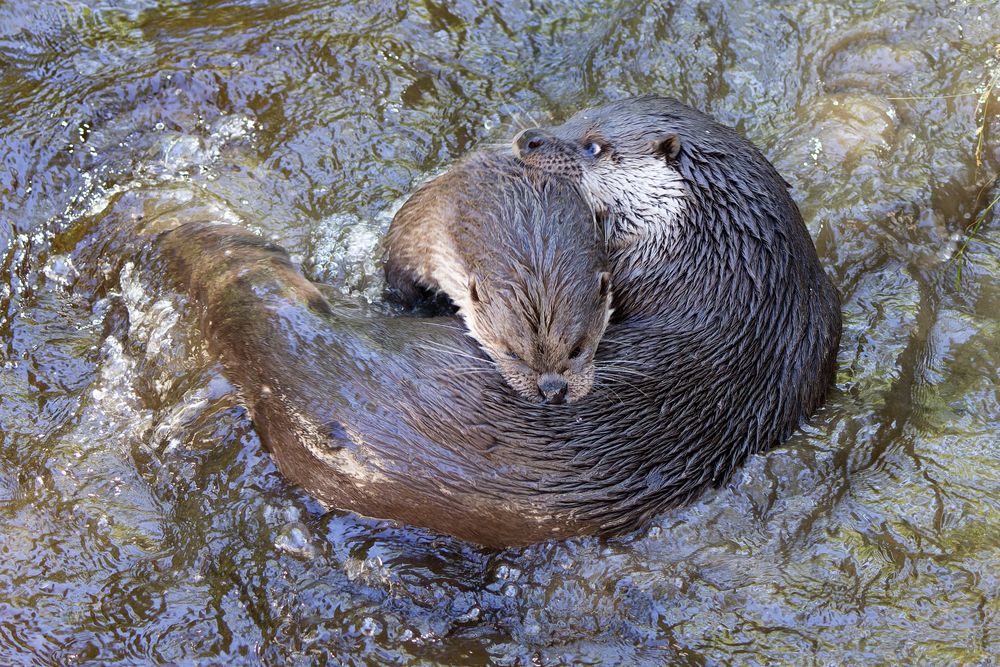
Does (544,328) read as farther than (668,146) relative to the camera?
No

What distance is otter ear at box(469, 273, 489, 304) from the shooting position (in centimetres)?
253

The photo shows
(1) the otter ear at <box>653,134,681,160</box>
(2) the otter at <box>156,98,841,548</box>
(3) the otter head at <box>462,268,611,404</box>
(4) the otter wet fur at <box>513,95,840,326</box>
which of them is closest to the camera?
(2) the otter at <box>156,98,841,548</box>

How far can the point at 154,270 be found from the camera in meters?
3.02

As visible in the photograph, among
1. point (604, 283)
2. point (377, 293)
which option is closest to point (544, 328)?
point (604, 283)

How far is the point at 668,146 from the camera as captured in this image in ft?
9.46

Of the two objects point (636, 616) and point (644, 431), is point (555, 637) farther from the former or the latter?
point (644, 431)

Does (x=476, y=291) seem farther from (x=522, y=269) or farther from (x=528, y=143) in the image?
(x=528, y=143)

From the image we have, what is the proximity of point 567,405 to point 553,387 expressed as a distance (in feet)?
0.25

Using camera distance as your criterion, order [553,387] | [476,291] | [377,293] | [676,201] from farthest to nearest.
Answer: [377,293] → [676,201] → [476,291] → [553,387]

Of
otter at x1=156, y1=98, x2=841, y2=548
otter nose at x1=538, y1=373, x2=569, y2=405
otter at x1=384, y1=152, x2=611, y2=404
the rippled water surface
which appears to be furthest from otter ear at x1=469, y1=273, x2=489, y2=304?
the rippled water surface

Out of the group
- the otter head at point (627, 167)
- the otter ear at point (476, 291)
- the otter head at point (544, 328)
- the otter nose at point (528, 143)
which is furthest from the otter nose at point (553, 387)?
the otter nose at point (528, 143)

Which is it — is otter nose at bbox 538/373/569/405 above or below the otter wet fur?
below

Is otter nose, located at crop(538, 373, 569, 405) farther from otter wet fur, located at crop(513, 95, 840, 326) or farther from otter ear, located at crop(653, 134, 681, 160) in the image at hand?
otter ear, located at crop(653, 134, 681, 160)

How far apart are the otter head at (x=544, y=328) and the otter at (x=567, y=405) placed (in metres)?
0.06
